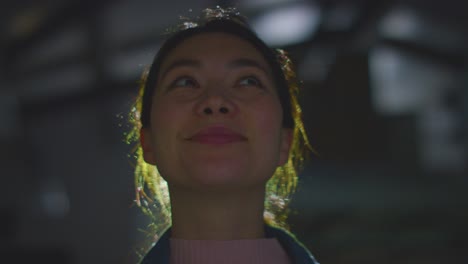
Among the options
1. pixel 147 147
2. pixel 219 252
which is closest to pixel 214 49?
pixel 147 147

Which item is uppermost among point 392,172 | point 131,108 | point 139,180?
point 131,108

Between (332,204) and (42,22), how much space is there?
3.19 m

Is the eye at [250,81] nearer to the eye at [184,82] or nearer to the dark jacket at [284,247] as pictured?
the eye at [184,82]

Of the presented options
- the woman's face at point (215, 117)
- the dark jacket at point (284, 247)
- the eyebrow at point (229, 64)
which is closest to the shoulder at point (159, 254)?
the dark jacket at point (284, 247)

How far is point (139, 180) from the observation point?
126 centimetres

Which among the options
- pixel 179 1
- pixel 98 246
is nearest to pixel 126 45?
pixel 179 1

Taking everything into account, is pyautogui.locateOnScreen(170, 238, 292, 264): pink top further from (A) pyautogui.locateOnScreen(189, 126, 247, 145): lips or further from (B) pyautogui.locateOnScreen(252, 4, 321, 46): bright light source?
(B) pyautogui.locateOnScreen(252, 4, 321, 46): bright light source

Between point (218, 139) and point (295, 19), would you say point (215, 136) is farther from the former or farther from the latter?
point (295, 19)

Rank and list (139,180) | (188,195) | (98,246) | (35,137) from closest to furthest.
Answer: (188,195) → (139,180) → (98,246) → (35,137)

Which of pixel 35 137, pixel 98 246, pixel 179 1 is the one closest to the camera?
pixel 98 246

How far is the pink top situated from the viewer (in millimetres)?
983

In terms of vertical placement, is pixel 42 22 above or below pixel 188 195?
above

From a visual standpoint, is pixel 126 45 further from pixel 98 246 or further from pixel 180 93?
pixel 180 93

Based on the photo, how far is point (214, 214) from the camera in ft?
3.22
